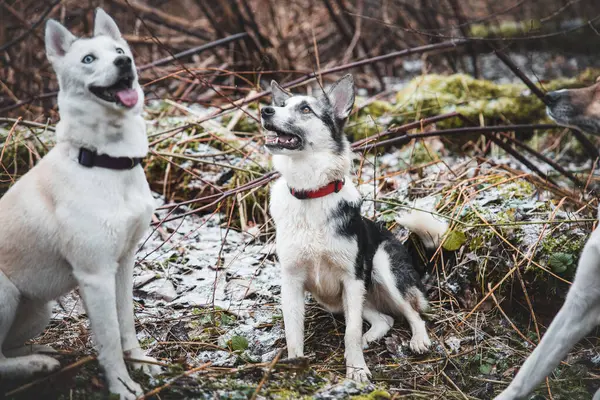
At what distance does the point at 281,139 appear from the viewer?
3605mm

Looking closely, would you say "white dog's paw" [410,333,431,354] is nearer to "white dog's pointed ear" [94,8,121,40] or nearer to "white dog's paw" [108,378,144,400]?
"white dog's paw" [108,378,144,400]

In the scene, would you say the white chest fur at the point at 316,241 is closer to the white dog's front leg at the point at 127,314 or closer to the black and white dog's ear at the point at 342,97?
the black and white dog's ear at the point at 342,97

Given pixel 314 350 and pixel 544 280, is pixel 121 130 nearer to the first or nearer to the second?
pixel 314 350

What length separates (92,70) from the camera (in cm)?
259

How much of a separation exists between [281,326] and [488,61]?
8.02 metres

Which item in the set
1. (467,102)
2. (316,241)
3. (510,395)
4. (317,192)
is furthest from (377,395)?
(467,102)

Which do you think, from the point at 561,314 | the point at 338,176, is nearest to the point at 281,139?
the point at 338,176

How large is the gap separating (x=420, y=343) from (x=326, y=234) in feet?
2.96

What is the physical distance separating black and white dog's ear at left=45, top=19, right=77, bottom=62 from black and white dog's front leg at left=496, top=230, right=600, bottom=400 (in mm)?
2608

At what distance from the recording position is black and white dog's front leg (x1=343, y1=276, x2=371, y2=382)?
10.9 ft

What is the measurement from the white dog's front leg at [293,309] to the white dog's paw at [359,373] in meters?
0.29

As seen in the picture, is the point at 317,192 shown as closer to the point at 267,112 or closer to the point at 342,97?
the point at 267,112

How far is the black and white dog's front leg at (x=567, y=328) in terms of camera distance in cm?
283

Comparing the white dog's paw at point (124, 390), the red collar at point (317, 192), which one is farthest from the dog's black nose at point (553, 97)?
the white dog's paw at point (124, 390)
